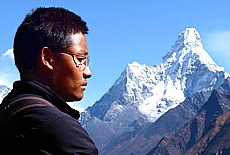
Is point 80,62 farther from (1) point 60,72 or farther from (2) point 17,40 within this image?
(2) point 17,40

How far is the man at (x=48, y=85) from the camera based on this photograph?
131 inches

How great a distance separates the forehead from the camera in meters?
3.96

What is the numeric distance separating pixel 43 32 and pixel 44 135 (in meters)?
0.84

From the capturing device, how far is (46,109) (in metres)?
3.45

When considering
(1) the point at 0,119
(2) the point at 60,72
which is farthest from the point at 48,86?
(1) the point at 0,119

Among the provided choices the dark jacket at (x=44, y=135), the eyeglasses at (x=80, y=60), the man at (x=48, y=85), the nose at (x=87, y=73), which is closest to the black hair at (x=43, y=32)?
the man at (x=48, y=85)

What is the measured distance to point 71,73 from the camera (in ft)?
13.0

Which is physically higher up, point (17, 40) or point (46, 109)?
point (17, 40)

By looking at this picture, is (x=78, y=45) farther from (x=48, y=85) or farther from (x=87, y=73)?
(x=48, y=85)

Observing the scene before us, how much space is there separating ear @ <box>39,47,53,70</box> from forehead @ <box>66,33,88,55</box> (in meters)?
0.14

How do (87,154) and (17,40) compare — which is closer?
(87,154)

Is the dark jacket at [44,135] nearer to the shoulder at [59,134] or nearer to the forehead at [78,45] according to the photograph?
the shoulder at [59,134]

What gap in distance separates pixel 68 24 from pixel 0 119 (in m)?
0.83

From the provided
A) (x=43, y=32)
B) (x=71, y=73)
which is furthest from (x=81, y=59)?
(x=43, y=32)
